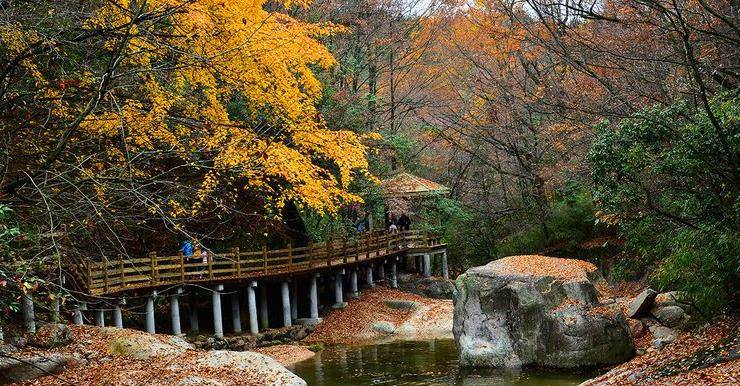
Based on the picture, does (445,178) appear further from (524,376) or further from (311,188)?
(524,376)

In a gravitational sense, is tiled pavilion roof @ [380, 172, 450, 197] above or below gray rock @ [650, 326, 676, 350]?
above

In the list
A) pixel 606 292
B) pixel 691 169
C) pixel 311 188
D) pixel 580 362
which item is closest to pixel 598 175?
pixel 691 169

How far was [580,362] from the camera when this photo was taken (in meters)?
13.3

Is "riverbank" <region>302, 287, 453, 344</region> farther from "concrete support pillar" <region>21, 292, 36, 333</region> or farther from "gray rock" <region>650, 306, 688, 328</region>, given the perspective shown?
"concrete support pillar" <region>21, 292, 36, 333</region>

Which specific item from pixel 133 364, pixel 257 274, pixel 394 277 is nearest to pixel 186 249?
pixel 257 274

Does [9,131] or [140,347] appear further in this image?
[140,347]

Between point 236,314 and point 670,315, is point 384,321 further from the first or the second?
point 670,315

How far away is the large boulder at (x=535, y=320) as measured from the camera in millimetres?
13398

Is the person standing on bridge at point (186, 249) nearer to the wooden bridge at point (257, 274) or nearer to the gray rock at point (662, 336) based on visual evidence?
the wooden bridge at point (257, 274)

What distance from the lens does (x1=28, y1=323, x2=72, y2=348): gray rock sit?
11406 millimetres

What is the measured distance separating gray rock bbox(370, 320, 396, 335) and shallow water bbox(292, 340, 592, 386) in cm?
189

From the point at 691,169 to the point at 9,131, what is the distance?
8593 millimetres

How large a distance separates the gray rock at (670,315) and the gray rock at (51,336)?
11855 mm

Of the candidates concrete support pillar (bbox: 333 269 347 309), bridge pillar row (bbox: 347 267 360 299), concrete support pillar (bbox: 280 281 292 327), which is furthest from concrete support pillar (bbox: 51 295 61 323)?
bridge pillar row (bbox: 347 267 360 299)
